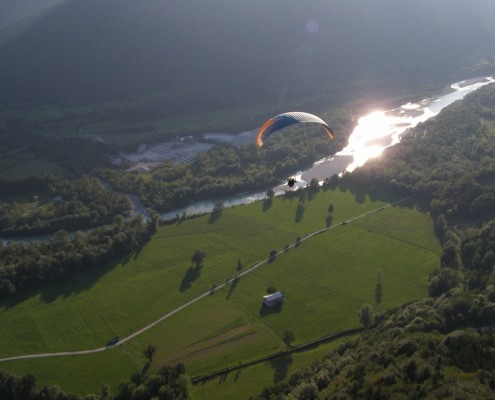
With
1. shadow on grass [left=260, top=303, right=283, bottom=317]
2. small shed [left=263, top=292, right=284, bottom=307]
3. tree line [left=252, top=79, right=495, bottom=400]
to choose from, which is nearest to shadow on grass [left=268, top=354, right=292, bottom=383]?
tree line [left=252, top=79, right=495, bottom=400]

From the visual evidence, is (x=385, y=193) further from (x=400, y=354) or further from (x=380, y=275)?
(x=400, y=354)

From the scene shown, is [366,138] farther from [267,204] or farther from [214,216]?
[214,216]

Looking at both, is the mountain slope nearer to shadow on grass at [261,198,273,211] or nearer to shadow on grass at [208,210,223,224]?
shadow on grass at [261,198,273,211]

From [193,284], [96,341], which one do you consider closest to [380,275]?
[193,284]

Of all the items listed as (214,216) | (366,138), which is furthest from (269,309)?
(366,138)

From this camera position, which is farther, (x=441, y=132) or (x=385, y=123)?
(x=385, y=123)

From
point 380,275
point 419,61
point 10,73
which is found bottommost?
point 380,275

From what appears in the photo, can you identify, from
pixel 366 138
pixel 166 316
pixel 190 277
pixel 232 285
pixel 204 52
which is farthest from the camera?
pixel 204 52
